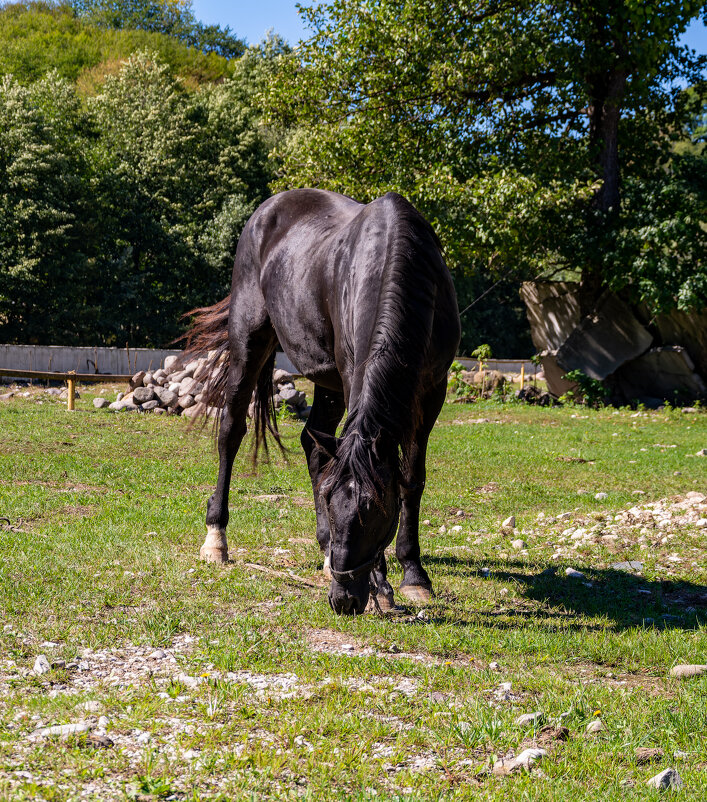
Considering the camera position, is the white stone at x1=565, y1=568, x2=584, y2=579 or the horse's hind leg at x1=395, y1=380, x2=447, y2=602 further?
the white stone at x1=565, y1=568, x2=584, y2=579

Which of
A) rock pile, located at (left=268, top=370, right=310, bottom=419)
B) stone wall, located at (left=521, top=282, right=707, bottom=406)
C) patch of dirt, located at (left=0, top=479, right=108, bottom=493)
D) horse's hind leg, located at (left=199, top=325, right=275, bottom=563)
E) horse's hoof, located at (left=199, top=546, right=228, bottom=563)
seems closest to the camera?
horse's hoof, located at (left=199, top=546, right=228, bottom=563)

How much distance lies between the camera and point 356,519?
3.36 meters

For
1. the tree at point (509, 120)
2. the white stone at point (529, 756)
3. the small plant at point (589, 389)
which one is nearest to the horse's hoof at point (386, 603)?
the white stone at point (529, 756)

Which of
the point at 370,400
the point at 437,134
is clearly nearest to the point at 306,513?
the point at 370,400

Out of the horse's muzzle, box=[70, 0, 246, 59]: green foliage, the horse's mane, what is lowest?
the horse's muzzle

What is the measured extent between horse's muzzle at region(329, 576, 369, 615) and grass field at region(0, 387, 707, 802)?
0.22 metres

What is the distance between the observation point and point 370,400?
3498 mm

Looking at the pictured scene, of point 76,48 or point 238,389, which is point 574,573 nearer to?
point 238,389

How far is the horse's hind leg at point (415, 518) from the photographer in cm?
450

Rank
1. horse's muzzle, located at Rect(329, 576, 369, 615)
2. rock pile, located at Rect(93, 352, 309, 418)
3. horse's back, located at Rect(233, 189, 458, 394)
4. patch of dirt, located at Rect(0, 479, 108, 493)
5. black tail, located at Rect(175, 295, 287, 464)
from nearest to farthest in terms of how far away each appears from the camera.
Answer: horse's muzzle, located at Rect(329, 576, 369, 615)
horse's back, located at Rect(233, 189, 458, 394)
black tail, located at Rect(175, 295, 287, 464)
patch of dirt, located at Rect(0, 479, 108, 493)
rock pile, located at Rect(93, 352, 309, 418)

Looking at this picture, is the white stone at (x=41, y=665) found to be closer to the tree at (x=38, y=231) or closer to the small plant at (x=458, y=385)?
the small plant at (x=458, y=385)

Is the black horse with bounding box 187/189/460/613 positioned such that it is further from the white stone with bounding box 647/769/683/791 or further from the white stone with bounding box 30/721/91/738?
the white stone with bounding box 647/769/683/791

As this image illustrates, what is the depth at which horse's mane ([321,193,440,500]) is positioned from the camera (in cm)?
339

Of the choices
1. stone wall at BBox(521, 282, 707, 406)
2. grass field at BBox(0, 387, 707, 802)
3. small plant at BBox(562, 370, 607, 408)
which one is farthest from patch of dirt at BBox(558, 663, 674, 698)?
small plant at BBox(562, 370, 607, 408)
